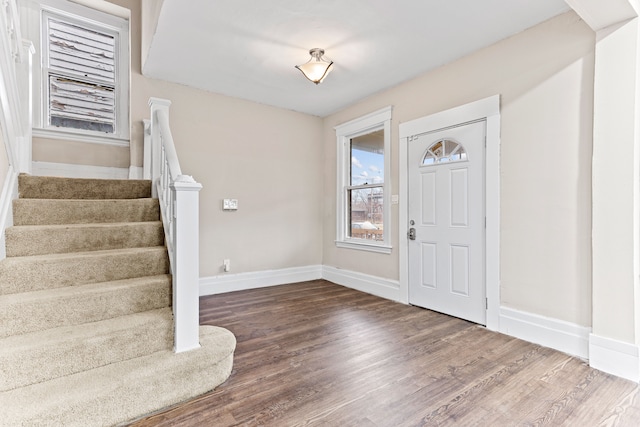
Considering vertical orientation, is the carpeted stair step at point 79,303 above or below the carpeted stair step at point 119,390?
above

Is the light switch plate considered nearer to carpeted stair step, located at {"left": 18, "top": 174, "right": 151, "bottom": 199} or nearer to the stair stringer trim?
carpeted stair step, located at {"left": 18, "top": 174, "right": 151, "bottom": 199}

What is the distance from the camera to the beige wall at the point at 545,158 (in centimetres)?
233

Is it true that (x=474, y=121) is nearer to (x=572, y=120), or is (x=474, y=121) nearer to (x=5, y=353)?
(x=572, y=120)

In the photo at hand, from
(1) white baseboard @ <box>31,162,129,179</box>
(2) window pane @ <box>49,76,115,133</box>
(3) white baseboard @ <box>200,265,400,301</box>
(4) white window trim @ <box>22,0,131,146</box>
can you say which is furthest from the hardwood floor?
(2) window pane @ <box>49,76,115,133</box>

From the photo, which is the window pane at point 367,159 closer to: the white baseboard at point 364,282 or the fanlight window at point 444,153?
the fanlight window at point 444,153

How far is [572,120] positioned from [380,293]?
2.60 m

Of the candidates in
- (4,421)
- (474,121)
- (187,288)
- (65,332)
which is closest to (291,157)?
(474,121)

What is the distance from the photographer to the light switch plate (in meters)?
4.04

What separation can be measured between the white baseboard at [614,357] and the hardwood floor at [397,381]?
3.0 inches

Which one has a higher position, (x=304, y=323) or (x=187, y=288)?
(x=187, y=288)

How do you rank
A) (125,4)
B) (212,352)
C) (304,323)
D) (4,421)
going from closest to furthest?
1. (4,421)
2. (212,352)
3. (304,323)
4. (125,4)

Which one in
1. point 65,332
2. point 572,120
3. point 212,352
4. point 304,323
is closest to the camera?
point 65,332

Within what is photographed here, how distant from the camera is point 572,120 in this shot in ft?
7.81

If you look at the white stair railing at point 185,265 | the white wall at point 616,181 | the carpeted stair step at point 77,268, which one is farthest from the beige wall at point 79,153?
the white wall at point 616,181
